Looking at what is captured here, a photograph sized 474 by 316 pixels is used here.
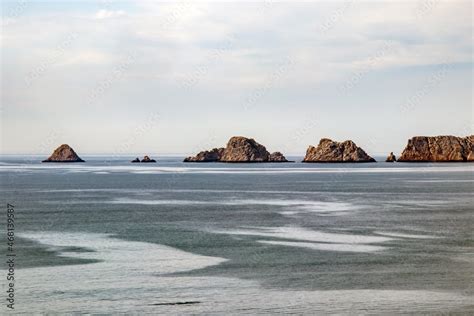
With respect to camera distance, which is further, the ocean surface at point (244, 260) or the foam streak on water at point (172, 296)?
the ocean surface at point (244, 260)

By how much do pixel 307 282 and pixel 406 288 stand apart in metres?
4.74

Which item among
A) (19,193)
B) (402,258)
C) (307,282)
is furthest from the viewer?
(19,193)

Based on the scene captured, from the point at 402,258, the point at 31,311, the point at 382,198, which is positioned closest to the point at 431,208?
the point at 382,198

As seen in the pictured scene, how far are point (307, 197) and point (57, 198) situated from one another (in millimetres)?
34475

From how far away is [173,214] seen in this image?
6875 cm

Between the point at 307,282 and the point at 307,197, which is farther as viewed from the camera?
the point at 307,197

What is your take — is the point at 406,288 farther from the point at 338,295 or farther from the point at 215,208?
the point at 215,208

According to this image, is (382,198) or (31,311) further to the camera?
(382,198)

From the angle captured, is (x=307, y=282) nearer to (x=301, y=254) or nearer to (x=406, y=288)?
(x=406, y=288)

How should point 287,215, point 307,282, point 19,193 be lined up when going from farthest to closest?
point 19,193
point 287,215
point 307,282

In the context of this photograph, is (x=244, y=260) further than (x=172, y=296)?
Yes

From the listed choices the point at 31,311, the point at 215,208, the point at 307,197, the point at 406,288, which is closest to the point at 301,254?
the point at 406,288

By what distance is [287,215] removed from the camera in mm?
66812

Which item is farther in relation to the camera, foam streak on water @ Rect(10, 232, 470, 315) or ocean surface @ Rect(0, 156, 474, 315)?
ocean surface @ Rect(0, 156, 474, 315)
